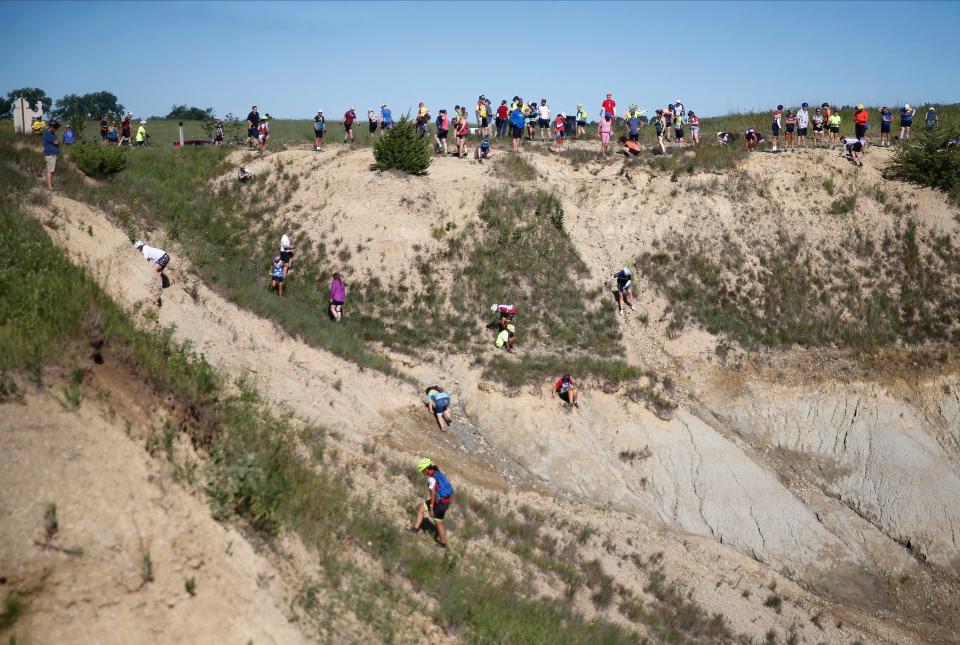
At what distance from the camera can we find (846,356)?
Result: 30.5m

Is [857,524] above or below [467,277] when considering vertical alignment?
below

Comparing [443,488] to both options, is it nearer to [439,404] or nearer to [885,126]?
[439,404]

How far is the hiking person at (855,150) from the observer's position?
3691 cm

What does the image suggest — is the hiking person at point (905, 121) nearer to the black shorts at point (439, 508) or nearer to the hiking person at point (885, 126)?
the hiking person at point (885, 126)

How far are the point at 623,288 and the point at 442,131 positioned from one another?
36.4ft

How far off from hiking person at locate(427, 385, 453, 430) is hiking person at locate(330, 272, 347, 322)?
5475 mm

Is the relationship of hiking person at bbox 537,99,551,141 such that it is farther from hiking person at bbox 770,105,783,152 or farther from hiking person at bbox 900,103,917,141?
hiking person at bbox 900,103,917,141

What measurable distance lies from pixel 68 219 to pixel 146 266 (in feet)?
8.05

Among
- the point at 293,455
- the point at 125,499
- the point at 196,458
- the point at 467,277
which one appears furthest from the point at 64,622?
the point at 467,277

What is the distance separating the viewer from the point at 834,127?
1497 inches

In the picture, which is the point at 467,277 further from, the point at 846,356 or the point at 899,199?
the point at 899,199

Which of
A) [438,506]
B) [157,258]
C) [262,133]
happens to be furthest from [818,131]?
[438,506]

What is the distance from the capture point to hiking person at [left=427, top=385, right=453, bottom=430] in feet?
78.9

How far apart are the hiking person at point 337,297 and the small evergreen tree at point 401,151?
7.30m
